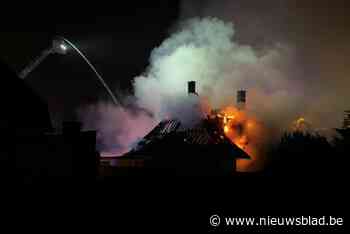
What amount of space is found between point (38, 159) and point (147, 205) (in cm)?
710

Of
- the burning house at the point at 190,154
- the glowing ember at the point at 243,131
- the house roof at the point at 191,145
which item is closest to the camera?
the burning house at the point at 190,154

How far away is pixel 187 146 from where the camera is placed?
30.2 meters

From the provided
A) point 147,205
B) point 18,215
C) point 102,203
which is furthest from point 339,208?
point 18,215

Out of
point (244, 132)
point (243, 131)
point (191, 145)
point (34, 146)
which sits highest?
point (243, 131)

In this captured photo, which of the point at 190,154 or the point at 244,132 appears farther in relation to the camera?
the point at 244,132

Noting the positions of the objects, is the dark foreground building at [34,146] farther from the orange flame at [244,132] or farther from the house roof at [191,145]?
the orange flame at [244,132]

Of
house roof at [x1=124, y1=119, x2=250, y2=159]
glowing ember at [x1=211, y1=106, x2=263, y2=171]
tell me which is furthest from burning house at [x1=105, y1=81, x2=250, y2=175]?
glowing ember at [x1=211, y1=106, x2=263, y2=171]

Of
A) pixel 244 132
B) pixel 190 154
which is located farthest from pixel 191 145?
pixel 244 132

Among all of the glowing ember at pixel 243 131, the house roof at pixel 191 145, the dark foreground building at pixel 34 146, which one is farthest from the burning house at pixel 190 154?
the glowing ember at pixel 243 131

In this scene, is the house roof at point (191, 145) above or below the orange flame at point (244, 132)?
below

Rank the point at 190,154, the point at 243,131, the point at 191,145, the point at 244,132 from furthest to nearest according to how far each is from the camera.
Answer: the point at 243,131 < the point at 244,132 < the point at 191,145 < the point at 190,154

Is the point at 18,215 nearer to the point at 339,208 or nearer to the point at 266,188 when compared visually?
the point at 266,188

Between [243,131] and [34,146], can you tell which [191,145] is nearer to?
[34,146]

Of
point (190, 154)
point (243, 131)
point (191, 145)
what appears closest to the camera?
point (190, 154)
